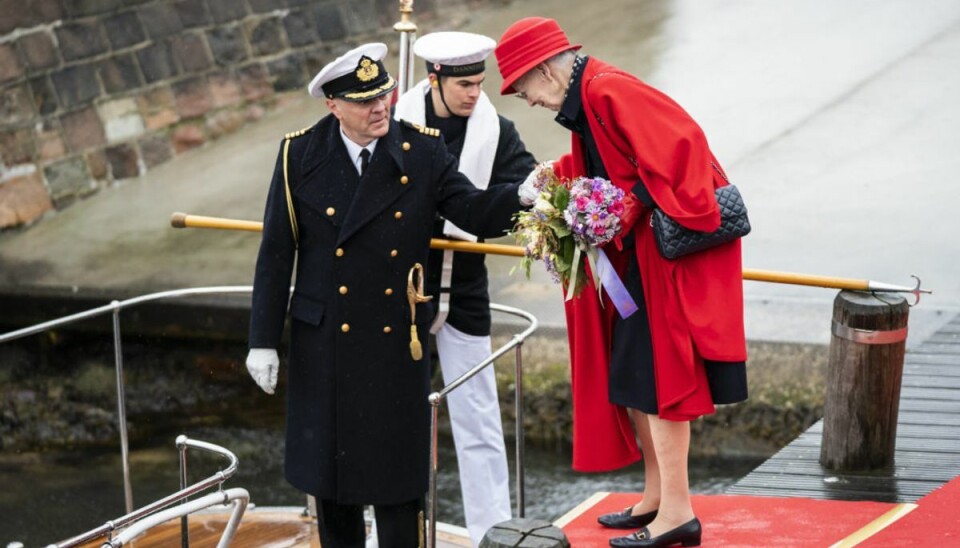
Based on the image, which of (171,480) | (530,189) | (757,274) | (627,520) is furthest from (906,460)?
(171,480)

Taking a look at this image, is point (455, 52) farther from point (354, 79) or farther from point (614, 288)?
point (614, 288)

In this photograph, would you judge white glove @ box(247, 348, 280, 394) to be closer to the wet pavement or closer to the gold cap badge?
the gold cap badge

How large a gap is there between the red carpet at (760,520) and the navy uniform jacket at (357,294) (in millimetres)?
564

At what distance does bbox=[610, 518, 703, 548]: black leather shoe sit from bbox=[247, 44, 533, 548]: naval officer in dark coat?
0.70 metres

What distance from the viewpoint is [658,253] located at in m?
4.25

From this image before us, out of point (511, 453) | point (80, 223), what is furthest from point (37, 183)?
point (511, 453)

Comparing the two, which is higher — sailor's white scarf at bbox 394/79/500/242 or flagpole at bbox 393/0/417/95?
flagpole at bbox 393/0/417/95

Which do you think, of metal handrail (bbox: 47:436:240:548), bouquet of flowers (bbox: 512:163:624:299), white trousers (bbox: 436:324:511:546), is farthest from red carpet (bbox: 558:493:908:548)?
metal handrail (bbox: 47:436:240:548)

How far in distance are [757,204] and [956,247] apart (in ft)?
4.37

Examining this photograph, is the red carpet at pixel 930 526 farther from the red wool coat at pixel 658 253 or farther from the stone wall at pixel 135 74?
the stone wall at pixel 135 74

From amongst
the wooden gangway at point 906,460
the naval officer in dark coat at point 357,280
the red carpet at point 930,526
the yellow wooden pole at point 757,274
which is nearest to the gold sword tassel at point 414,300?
the naval officer in dark coat at point 357,280

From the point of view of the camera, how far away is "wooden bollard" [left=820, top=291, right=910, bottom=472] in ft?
17.0

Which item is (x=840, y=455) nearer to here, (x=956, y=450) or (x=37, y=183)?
(x=956, y=450)

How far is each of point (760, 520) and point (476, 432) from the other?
0.99 meters
